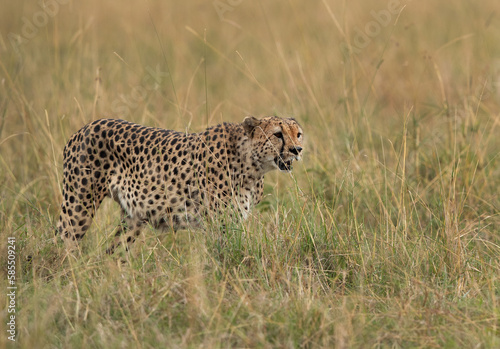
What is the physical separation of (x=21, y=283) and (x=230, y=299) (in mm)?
1200

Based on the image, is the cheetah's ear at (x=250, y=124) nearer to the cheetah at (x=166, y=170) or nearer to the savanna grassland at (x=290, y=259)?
the cheetah at (x=166, y=170)

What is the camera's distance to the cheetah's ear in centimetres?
422

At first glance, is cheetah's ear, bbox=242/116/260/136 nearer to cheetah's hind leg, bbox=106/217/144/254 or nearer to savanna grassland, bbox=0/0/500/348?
savanna grassland, bbox=0/0/500/348

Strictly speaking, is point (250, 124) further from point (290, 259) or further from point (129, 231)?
point (129, 231)

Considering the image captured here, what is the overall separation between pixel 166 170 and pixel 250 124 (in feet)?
2.14

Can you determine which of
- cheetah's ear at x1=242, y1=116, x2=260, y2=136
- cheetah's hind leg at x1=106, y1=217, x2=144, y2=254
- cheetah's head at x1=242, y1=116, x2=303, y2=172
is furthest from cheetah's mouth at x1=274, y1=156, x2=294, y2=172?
cheetah's hind leg at x1=106, y1=217, x2=144, y2=254

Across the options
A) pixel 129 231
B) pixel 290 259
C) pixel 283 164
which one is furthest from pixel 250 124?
pixel 129 231

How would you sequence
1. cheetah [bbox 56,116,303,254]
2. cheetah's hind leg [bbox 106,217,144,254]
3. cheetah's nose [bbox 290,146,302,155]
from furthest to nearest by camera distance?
1. cheetah's hind leg [bbox 106,217,144,254]
2. cheetah [bbox 56,116,303,254]
3. cheetah's nose [bbox 290,146,302,155]

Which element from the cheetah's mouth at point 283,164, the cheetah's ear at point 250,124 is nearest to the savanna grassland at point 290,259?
the cheetah's mouth at point 283,164

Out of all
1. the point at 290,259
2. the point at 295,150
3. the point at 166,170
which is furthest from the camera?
the point at 166,170

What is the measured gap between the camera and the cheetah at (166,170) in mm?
4281

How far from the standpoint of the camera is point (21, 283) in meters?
3.87

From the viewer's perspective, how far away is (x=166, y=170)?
4.51m

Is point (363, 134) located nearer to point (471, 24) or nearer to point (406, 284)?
point (406, 284)
